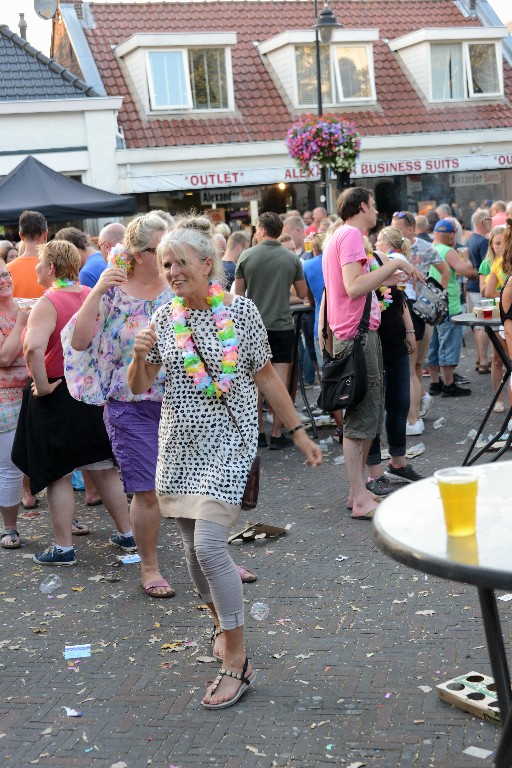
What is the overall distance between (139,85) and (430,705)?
20.0 meters

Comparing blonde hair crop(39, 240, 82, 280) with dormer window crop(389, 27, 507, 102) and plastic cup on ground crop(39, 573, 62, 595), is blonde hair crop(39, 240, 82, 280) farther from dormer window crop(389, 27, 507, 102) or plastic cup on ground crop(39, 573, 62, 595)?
dormer window crop(389, 27, 507, 102)

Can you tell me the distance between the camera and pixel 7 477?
6.61m

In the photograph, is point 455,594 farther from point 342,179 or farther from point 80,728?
point 342,179

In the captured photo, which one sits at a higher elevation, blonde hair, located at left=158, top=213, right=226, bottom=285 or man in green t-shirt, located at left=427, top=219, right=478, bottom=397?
blonde hair, located at left=158, top=213, right=226, bottom=285

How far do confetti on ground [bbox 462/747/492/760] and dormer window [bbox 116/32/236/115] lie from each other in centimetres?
1987

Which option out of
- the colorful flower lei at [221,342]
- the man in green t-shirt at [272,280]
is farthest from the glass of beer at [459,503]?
the man in green t-shirt at [272,280]

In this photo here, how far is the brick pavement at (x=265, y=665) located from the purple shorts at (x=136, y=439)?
67cm

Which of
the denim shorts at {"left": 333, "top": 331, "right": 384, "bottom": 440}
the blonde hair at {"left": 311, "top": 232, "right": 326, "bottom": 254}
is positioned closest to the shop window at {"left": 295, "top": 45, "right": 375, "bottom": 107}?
the blonde hair at {"left": 311, "top": 232, "right": 326, "bottom": 254}

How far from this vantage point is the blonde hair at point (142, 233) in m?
5.14

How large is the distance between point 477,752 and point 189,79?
2048cm

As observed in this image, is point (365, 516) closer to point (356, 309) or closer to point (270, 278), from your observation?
point (356, 309)

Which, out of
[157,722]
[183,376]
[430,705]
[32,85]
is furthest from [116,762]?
[32,85]

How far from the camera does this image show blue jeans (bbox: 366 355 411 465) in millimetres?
7293

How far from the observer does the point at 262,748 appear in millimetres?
3691
